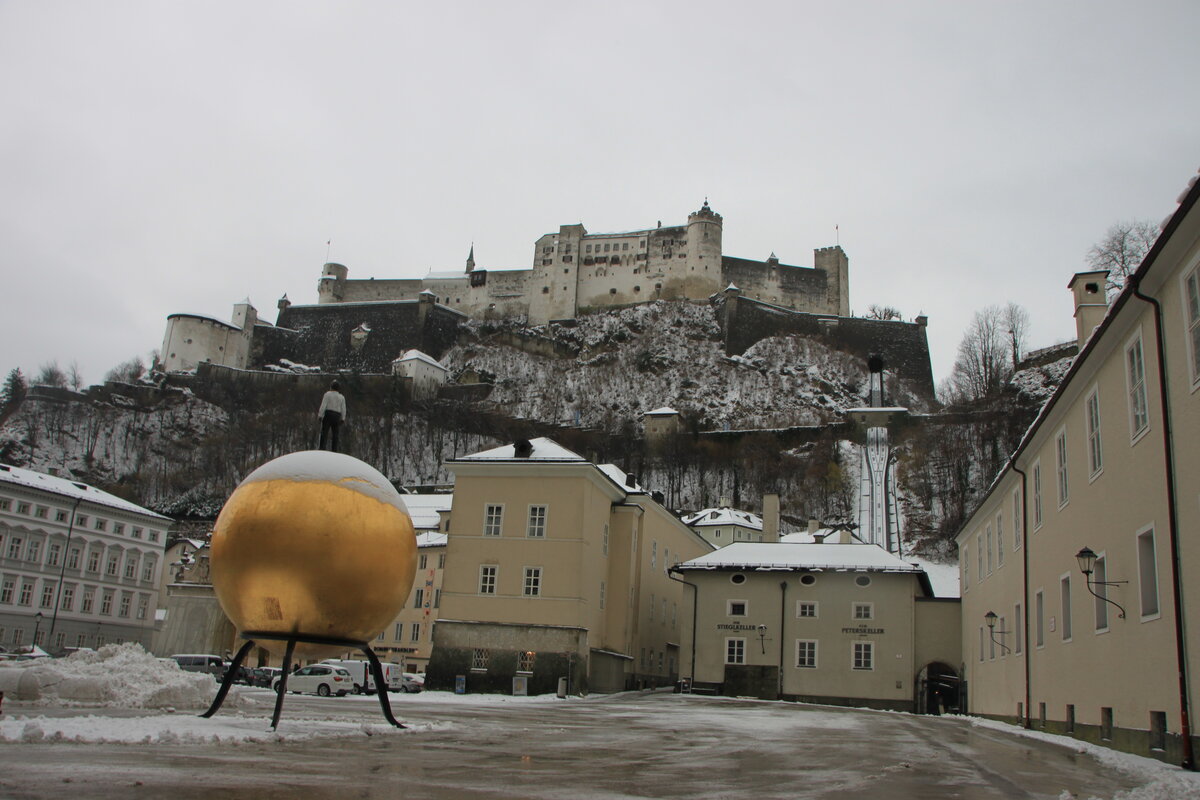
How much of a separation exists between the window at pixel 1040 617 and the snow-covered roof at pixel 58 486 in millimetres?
51730

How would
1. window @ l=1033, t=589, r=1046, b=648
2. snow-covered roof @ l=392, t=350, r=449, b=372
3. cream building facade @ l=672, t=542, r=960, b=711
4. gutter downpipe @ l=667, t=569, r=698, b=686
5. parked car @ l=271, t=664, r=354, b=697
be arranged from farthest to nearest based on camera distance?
1. snow-covered roof @ l=392, t=350, r=449, b=372
2. gutter downpipe @ l=667, t=569, r=698, b=686
3. cream building facade @ l=672, t=542, r=960, b=711
4. parked car @ l=271, t=664, r=354, b=697
5. window @ l=1033, t=589, r=1046, b=648

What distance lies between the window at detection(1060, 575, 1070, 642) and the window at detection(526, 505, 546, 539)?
63.8 feet

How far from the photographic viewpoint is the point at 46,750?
9.16 metres

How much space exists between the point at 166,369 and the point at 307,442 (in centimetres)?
2324

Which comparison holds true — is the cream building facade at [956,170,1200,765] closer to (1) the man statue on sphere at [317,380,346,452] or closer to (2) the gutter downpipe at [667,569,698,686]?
(1) the man statue on sphere at [317,380,346,452]

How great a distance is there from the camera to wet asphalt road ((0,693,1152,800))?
24.3ft

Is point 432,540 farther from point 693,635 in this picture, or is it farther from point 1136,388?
point 1136,388

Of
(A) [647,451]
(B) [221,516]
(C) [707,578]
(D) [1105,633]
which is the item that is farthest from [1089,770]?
(A) [647,451]

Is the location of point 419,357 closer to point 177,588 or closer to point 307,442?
point 307,442

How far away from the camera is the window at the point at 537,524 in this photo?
3491 centimetres

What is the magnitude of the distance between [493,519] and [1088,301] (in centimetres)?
2127

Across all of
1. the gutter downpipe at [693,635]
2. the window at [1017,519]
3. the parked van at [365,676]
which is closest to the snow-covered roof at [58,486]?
the parked van at [365,676]

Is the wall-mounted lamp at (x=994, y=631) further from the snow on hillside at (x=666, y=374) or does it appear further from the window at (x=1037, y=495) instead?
the snow on hillside at (x=666, y=374)

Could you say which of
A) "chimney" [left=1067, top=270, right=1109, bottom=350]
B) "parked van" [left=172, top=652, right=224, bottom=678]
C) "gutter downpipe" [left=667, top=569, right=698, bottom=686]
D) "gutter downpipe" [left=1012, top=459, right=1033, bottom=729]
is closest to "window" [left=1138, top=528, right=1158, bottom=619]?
"chimney" [left=1067, top=270, right=1109, bottom=350]
